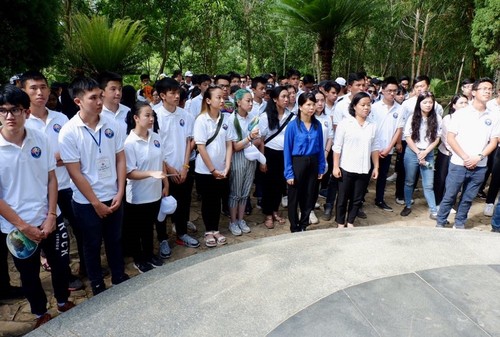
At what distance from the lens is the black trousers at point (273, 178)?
4.60m

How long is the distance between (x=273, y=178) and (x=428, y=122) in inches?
81.2

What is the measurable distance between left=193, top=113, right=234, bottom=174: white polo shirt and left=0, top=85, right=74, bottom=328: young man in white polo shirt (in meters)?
1.55

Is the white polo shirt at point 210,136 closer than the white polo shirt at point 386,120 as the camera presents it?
Yes

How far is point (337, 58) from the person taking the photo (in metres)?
25.4

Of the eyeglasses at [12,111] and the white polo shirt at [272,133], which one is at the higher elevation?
the eyeglasses at [12,111]

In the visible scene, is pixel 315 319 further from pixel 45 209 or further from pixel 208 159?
pixel 208 159

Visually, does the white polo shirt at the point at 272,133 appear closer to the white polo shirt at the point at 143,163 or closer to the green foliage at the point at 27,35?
the white polo shirt at the point at 143,163

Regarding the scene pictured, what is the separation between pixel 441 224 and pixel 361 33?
21.4m

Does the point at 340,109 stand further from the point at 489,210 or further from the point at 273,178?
the point at 489,210

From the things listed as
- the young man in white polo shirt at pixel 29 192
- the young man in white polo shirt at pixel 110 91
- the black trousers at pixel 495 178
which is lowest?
the black trousers at pixel 495 178

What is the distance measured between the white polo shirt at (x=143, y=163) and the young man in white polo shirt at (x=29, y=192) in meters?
0.70

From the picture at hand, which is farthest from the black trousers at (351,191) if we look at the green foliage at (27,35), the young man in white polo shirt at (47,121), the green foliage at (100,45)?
the green foliage at (27,35)

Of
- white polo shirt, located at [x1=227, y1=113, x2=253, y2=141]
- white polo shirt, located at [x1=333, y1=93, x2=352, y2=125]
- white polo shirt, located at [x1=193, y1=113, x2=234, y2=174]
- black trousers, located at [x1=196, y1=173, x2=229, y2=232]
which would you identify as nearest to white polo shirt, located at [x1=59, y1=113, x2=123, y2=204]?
white polo shirt, located at [x1=193, y1=113, x2=234, y2=174]

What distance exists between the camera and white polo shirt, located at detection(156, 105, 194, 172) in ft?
12.3
